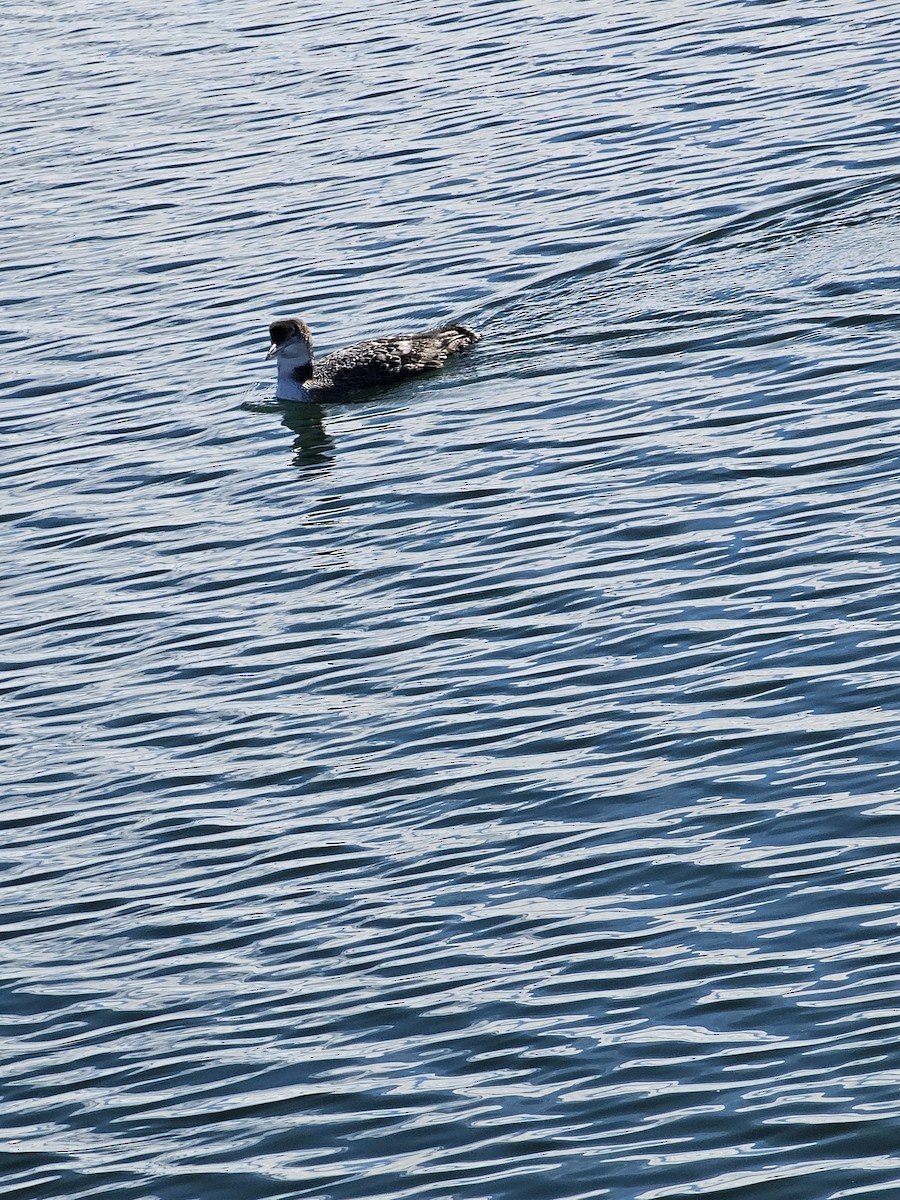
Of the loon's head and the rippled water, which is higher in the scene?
the loon's head

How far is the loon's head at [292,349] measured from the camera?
21.4 metres

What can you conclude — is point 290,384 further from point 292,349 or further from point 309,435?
point 309,435

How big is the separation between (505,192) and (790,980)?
1756 centimetres

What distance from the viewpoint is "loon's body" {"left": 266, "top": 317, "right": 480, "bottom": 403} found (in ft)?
69.0

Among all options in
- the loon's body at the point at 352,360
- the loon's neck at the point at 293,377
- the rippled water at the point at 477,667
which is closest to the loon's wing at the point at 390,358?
the loon's body at the point at 352,360

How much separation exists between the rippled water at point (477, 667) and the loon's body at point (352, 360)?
1.18 feet

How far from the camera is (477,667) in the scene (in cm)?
1511

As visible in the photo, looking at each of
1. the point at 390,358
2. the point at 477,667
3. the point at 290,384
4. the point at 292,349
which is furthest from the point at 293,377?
the point at 477,667

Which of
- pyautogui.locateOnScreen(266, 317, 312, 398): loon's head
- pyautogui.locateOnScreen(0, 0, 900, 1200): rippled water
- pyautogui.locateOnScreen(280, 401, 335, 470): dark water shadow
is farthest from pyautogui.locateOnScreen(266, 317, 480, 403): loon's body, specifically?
pyautogui.locateOnScreen(0, 0, 900, 1200): rippled water

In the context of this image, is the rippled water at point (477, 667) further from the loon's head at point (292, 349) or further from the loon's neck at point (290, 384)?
the loon's head at point (292, 349)

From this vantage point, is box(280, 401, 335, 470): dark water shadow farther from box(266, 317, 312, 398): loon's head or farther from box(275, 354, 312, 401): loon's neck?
box(266, 317, 312, 398): loon's head

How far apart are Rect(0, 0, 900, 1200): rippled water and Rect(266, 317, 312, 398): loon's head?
1.83 feet

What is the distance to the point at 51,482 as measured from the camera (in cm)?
2075

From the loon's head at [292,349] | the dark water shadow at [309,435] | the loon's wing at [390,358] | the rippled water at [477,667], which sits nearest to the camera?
the rippled water at [477,667]
